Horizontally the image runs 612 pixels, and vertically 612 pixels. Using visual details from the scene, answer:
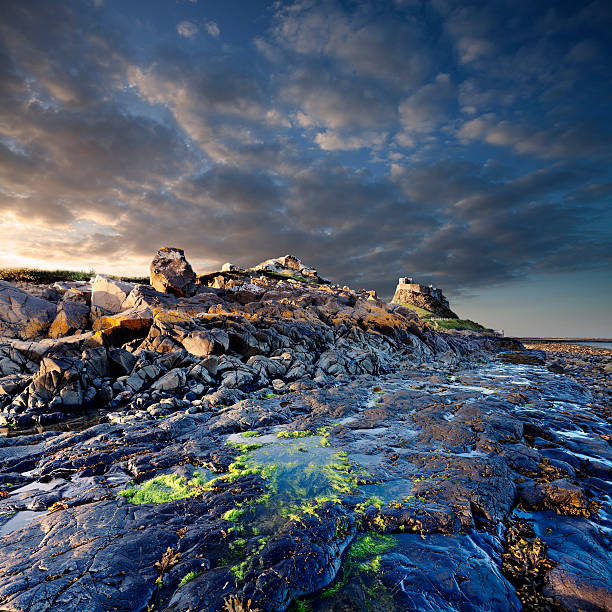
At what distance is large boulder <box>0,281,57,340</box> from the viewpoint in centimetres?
2122

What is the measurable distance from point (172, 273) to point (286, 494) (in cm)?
3321

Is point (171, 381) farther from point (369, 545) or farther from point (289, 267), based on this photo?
point (289, 267)

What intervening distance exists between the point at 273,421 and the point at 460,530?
780 cm

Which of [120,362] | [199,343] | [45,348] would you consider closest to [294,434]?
[199,343]

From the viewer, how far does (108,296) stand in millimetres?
26406

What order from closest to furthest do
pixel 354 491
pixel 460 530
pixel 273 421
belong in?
pixel 460 530, pixel 354 491, pixel 273 421

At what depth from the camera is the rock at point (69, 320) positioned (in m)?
22.4

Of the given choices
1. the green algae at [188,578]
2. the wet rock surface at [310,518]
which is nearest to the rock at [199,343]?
the wet rock surface at [310,518]

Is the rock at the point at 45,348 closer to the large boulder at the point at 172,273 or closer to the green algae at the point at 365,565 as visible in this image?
the large boulder at the point at 172,273

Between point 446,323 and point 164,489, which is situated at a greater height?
point 446,323

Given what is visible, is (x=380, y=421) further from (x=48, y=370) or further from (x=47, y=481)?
(x=48, y=370)

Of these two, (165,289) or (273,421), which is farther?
(165,289)

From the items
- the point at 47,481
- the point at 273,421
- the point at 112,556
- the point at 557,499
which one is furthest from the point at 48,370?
the point at 557,499

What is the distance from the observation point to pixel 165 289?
33906mm
